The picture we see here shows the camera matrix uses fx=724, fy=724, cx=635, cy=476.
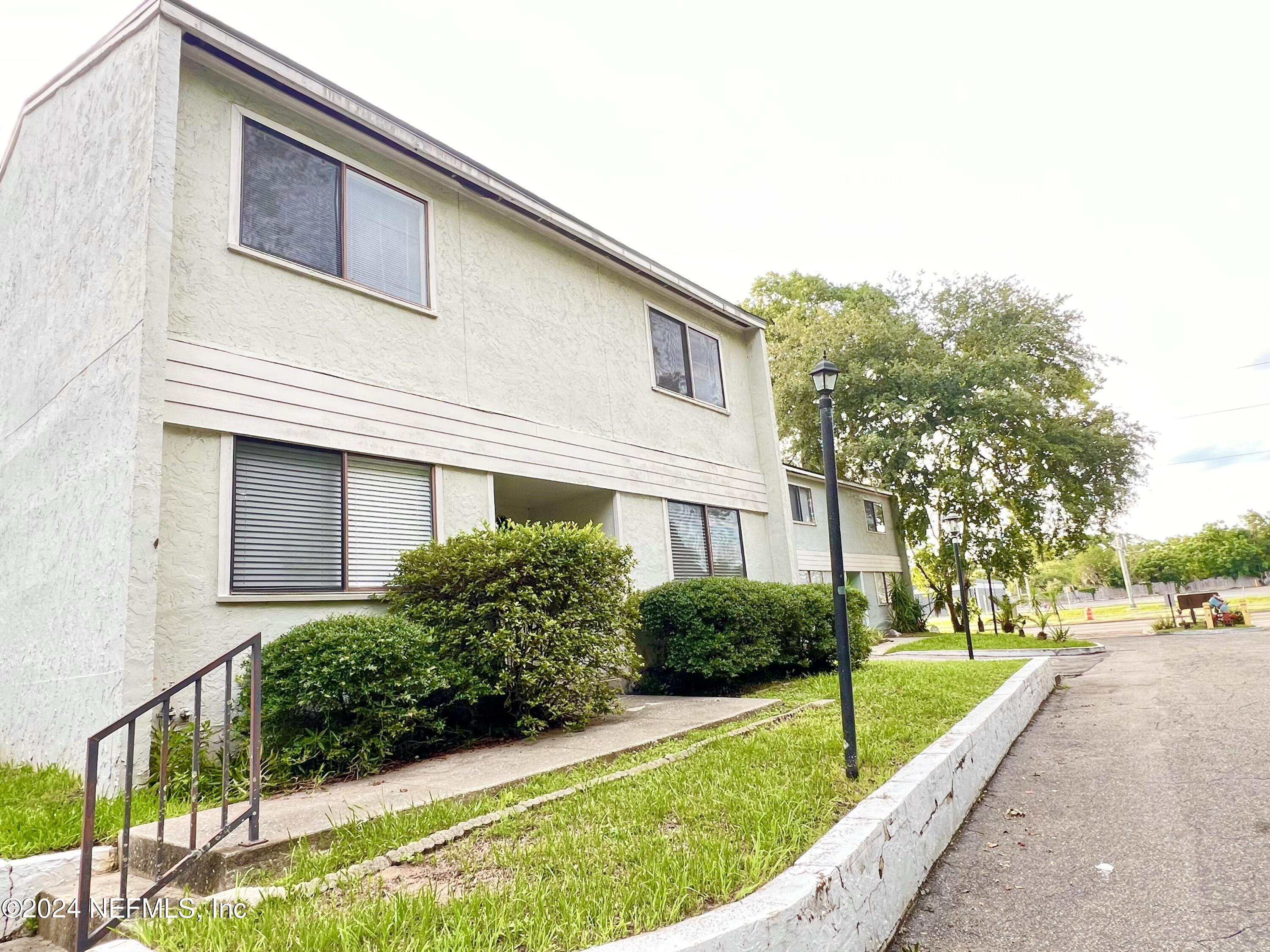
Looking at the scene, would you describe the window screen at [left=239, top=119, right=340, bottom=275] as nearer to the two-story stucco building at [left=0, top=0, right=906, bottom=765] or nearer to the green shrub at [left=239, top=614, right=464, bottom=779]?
the two-story stucco building at [left=0, top=0, right=906, bottom=765]

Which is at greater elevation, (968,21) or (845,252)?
(845,252)

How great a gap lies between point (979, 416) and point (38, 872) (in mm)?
26570

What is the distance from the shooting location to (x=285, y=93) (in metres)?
7.18

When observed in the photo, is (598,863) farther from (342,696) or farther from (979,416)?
(979,416)

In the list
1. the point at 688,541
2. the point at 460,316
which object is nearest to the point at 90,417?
the point at 460,316

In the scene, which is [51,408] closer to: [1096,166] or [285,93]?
[285,93]

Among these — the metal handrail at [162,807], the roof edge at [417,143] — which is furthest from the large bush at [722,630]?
the metal handrail at [162,807]

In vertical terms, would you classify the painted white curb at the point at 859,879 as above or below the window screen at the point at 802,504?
below

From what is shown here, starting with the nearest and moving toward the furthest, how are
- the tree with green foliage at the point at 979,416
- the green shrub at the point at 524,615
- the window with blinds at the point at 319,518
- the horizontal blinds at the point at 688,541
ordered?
the window with blinds at the point at 319,518, the green shrub at the point at 524,615, the horizontal blinds at the point at 688,541, the tree with green foliage at the point at 979,416

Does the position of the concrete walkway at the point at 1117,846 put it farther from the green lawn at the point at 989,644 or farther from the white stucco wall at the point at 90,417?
the green lawn at the point at 989,644

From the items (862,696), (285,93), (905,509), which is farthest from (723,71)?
(905,509)

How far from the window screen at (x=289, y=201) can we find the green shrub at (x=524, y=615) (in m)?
3.22

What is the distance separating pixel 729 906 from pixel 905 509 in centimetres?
2725

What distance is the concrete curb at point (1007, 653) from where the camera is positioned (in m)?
16.8
